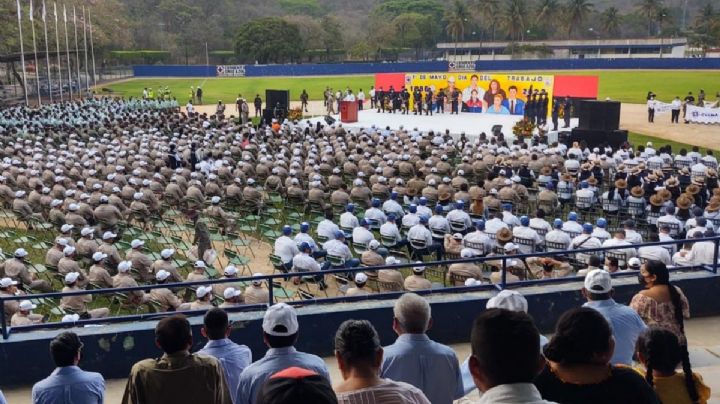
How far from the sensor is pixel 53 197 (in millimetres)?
16250

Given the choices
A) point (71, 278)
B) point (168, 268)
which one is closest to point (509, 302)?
point (71, 278)

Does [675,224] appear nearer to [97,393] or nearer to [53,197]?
[97,393]

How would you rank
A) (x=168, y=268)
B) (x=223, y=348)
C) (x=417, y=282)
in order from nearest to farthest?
(x=223, y=348) < (x=417, y=282) < (x=168, y=268)

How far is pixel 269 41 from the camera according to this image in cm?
8262

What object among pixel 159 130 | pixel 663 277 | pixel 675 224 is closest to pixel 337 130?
pixel 159 130

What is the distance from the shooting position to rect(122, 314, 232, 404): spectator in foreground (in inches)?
164

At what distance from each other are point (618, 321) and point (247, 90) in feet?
192

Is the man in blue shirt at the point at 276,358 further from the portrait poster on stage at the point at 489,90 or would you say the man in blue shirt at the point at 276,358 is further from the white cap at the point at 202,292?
the portrait poster on stage at the point at 489,90

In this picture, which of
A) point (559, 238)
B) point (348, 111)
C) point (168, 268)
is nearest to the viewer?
point (168, 268)

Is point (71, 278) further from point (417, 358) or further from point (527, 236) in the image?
point (527, 236)

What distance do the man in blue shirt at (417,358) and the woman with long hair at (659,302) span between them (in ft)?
6.60

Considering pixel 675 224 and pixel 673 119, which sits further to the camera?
pixel 673 119

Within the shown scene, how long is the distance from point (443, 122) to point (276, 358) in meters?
31.3

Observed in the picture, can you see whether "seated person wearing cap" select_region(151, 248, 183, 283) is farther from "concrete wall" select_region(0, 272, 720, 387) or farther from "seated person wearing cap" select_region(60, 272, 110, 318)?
"concrete wall" select_region(0, 272, 720, 387)
